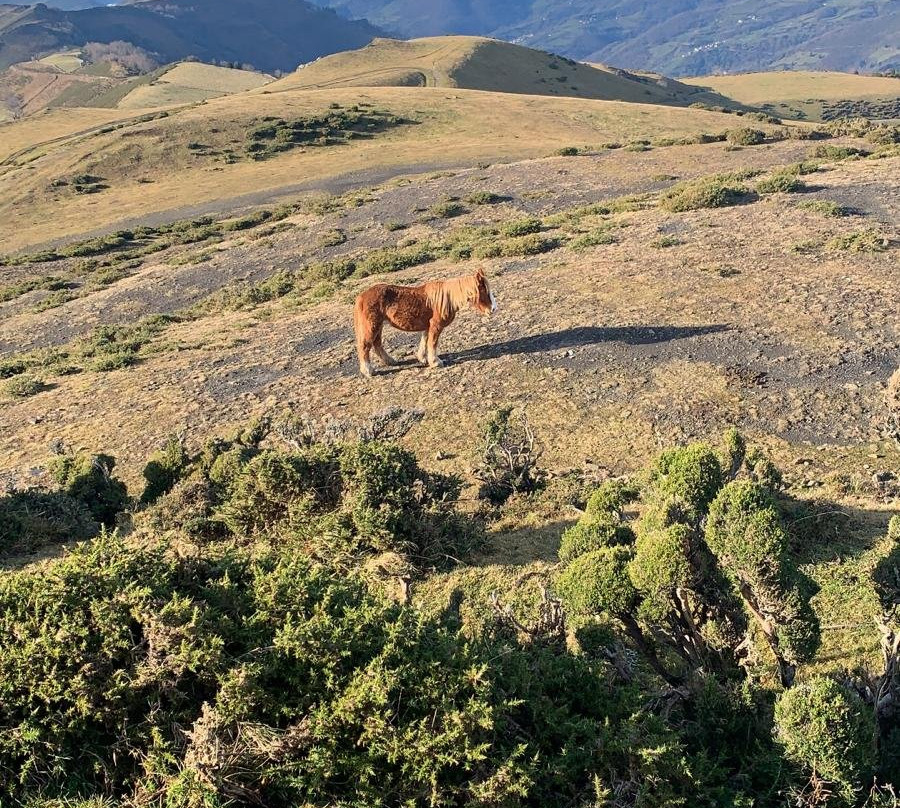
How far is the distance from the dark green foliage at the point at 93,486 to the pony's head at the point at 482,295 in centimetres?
743

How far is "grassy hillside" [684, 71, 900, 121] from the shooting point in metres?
102

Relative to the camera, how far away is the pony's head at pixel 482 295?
13.1 meters

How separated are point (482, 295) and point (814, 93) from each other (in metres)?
135

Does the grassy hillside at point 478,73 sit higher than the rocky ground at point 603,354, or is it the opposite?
the grassy hillside at point 478,73

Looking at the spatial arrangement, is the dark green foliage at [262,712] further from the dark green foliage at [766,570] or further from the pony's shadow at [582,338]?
the pony's shadow at [582,338]

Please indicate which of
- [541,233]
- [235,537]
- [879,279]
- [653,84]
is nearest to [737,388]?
[879,279]

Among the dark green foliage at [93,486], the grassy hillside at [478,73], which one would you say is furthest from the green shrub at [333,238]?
the grassy hillside at [478,73]

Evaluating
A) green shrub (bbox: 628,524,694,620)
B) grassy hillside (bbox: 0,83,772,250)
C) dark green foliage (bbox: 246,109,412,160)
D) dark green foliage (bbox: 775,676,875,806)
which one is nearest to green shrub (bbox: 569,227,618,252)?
green shrub (bbox: 628,524,694,620)

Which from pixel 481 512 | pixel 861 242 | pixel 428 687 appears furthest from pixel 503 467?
pixel 861 242

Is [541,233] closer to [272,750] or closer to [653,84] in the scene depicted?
[272,750]

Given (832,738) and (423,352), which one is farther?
(423,352)

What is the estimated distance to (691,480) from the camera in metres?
6.02

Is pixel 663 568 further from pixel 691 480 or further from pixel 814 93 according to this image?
pixel 814 93

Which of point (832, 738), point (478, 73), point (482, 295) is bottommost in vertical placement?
point (832, 738)
